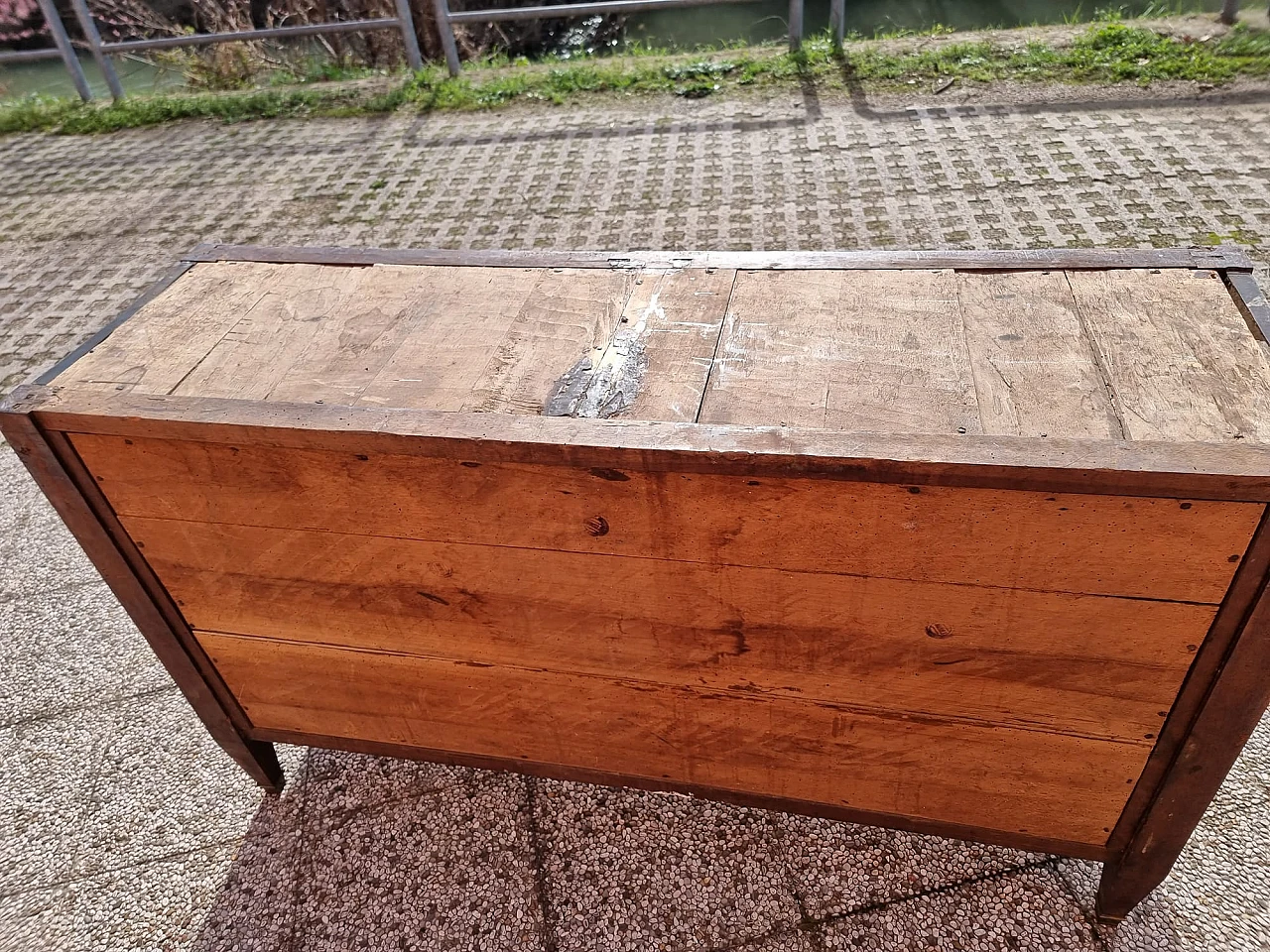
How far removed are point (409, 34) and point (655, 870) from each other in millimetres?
5870

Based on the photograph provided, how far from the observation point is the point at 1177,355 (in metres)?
1.57

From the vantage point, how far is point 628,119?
5457 millimetres

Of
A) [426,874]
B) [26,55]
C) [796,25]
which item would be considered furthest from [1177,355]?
[26,55]

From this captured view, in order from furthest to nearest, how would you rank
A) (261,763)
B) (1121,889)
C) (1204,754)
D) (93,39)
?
1. (93,39)
2. (261,763)
3. (1121,889)
4. (1204,754)

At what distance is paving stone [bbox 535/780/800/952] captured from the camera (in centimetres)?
198

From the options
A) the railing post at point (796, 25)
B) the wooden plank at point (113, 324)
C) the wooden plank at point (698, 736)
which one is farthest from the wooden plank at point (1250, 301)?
the railing post at point (796, 25)

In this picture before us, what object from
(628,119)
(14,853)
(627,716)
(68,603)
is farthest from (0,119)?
(627,716)

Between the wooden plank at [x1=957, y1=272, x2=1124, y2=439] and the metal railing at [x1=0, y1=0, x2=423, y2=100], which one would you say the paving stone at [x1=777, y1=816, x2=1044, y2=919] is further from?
the metal railing at [x1=0, y1=0, x2=423, y2=100]

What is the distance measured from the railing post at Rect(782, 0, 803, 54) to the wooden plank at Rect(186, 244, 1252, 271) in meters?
4.08

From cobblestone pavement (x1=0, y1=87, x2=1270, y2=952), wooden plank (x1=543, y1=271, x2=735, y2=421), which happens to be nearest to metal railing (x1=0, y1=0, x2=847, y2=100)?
cobblestone pavement (x1=0, y1=87, x2=1270, y2=952)

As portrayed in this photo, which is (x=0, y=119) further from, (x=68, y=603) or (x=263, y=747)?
(x=263, y=747)

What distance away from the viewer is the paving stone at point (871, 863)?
200 cm

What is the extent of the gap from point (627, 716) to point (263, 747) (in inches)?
40.1

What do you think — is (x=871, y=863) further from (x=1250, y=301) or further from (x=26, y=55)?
(x=26, y=55)
